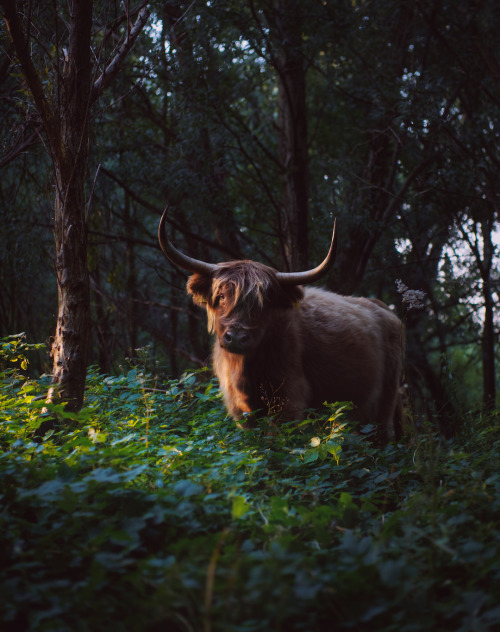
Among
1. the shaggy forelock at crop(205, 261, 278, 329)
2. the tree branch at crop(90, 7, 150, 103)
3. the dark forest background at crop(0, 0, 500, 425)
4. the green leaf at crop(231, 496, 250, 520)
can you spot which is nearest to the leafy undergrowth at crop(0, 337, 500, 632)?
the green leaf at crop(231, 496, 250, 520)

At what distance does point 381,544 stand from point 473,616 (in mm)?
436

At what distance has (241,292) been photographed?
5.74m

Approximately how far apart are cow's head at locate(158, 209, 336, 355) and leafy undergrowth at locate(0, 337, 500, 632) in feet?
5.41

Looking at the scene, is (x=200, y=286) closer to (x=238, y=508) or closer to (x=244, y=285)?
(x=244, y=285)

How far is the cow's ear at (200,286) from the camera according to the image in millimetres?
6301

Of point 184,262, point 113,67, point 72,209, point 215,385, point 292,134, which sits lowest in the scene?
point 215,385

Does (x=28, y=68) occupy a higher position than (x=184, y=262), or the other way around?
(x=28, y=68)

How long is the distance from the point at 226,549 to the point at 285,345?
3715mm

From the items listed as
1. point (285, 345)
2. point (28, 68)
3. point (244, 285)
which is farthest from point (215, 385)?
point (28, 68)

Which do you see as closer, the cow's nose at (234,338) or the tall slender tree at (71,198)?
the tall slender tree at (71,198)

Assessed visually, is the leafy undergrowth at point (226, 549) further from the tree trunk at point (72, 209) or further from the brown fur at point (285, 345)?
the brown fur at point (285, 345)

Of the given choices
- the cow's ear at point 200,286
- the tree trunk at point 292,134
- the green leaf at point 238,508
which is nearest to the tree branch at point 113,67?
the cow's ear at point 200,286

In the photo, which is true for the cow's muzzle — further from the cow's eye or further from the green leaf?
the green leaf

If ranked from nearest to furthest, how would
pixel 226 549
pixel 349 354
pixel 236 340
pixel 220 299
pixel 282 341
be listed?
1. pixel 226 549
2. pixel 236 340
3. pixel 220 299
4. pixel 282 341
5. pixel 349 354
